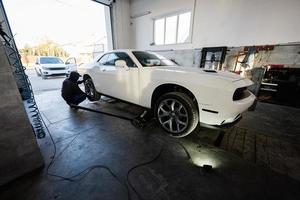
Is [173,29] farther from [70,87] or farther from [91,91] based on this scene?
[70,87]

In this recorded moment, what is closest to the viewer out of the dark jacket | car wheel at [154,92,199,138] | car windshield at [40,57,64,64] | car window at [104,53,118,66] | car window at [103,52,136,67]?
car wheel at [154,92,199,138]

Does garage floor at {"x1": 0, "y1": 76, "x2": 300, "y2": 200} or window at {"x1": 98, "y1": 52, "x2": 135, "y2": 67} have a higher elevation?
window at {"x1": 98, "y1": 52, "x2": 135, "y2": 67}

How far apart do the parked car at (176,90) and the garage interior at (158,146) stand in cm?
37

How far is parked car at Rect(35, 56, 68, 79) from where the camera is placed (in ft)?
27.8

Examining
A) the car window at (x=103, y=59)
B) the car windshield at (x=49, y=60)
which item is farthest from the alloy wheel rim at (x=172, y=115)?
the car windshield at (x=49, y=60)

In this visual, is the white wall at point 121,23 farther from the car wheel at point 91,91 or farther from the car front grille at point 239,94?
the car front grille at point 239,94

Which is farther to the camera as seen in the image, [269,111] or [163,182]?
[269,111]

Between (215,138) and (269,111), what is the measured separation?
2476mm

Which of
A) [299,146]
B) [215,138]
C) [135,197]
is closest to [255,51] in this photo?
[299,146]

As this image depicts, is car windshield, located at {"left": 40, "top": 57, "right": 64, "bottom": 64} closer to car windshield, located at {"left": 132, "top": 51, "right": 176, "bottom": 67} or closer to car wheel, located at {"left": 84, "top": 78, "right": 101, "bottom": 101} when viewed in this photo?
car wheel, located at {"left": 84, "top": 78, "right": 101, "bottom": 101}

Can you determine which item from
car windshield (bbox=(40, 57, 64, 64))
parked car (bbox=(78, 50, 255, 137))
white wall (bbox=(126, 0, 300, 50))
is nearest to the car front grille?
parked car (bbox=(78, 50, 255, 137))

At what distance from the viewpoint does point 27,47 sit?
17391 millimetres

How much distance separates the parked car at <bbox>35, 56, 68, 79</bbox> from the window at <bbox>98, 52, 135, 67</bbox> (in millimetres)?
7165

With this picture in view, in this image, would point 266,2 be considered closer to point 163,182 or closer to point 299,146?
point 299,146
